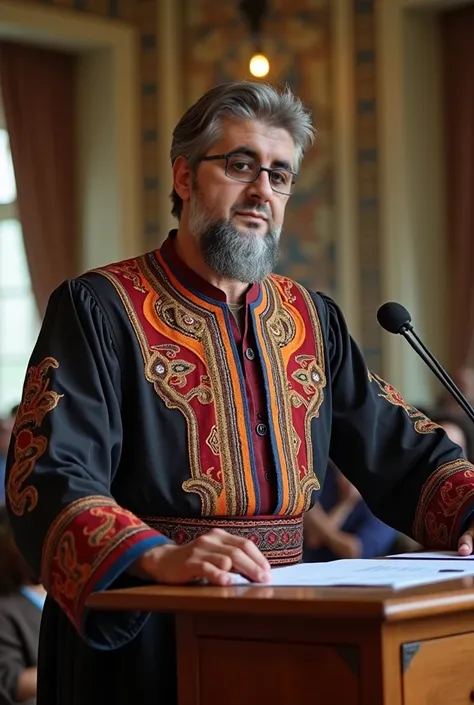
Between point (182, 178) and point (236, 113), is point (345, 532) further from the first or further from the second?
point (236, 113)

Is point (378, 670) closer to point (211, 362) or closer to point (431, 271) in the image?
point (211, 362)

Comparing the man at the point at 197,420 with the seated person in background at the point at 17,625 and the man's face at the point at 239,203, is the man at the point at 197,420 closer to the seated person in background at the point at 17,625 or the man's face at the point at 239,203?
the man's face at the point at 239,203

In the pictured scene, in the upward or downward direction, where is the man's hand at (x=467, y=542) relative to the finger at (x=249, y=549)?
downward

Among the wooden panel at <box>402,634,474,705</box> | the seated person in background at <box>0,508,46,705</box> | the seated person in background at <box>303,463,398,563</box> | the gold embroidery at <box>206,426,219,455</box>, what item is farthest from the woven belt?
the seated person in background at <box>303,463,398,563</box>

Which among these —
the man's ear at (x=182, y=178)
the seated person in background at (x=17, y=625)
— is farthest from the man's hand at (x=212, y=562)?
the seated person in background at (x=17, y=625)

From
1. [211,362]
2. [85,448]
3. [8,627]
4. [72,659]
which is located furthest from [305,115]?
[8,627]

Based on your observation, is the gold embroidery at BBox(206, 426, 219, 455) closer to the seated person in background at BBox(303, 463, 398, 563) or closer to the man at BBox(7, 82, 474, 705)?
the man at BBox(7, 82, 474, 705)

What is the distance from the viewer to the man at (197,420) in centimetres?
206

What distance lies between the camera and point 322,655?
1742 millimetres

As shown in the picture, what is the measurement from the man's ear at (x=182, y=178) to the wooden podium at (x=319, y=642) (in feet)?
3.43

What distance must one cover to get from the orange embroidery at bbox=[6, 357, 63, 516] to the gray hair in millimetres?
581

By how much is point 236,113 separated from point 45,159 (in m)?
5.75

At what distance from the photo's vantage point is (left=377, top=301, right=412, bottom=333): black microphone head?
2.48 meters

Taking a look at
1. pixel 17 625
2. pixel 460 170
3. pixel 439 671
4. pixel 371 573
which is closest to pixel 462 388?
pixel 460 170
